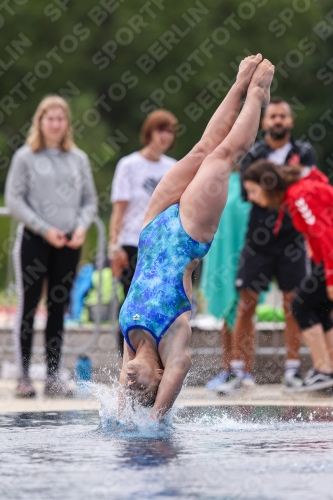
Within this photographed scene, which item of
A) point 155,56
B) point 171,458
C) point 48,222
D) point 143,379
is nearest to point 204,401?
point 48,222

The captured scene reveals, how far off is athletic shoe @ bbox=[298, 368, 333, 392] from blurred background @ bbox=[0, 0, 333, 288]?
2032cm

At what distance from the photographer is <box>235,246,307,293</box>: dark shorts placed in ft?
29.2

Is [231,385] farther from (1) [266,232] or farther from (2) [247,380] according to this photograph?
Result: (1) [266,232]

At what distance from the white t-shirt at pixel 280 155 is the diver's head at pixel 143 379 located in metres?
4.25

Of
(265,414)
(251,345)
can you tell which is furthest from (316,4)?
(265,414)

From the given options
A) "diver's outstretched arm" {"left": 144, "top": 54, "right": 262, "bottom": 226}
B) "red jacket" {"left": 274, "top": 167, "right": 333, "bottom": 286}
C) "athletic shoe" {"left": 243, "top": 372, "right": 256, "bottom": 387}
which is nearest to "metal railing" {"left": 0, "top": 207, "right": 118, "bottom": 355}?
"athletic shoe" {"left": 243, "top": 372, "right": 256, "bottom": 387}

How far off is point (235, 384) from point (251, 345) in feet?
1.67

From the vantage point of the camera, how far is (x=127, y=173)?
899 cm

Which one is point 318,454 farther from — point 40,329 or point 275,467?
point 40,329

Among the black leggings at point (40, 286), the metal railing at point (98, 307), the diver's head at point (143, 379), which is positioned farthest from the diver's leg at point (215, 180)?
the metal railing at point (98, 307)

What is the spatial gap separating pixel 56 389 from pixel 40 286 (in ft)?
2.75

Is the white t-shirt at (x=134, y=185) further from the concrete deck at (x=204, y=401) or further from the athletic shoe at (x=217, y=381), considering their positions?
the concrete deck at (x=204, y=401)

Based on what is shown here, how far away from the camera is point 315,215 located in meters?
8.23

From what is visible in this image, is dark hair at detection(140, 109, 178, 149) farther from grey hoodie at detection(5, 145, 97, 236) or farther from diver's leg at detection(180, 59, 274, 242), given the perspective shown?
diver's leg at detection(180, 59, 274, 242)
